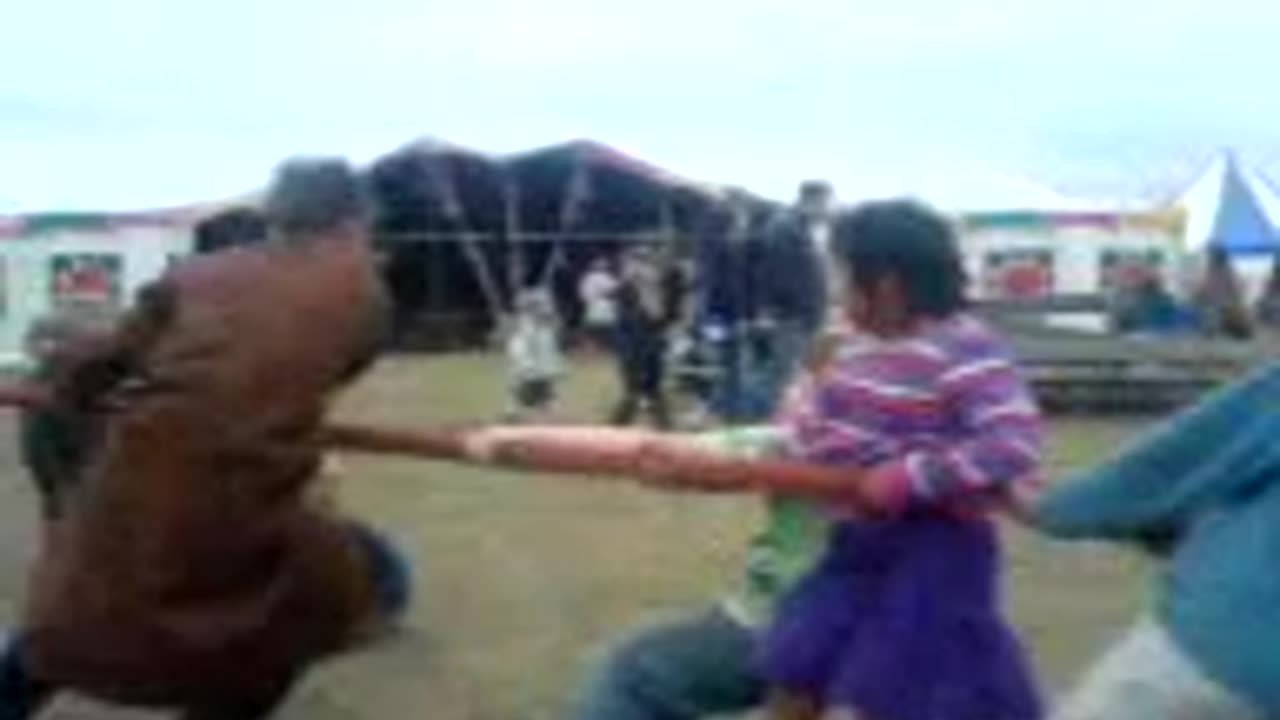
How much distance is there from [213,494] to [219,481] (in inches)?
1.2

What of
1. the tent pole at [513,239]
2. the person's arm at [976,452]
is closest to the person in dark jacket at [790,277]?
the person's arm at [976,452]

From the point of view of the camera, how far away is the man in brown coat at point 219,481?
6.71 metres

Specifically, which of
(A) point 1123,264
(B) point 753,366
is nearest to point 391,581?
(B) point 753,366

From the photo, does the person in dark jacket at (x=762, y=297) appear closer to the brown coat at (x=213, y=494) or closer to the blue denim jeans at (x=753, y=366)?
the blue denim jeans at (x=753, y=366)

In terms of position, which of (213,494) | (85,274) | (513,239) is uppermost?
(213,494)

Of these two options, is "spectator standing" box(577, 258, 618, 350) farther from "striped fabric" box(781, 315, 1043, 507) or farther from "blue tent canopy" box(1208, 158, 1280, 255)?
"striped fabric" box(781, 315, 1043, 507)

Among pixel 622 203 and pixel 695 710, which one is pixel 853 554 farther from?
pixel 622 203

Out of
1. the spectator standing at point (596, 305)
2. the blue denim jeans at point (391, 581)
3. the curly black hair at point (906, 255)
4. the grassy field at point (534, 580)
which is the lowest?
the spectator standing at point (596, 305)

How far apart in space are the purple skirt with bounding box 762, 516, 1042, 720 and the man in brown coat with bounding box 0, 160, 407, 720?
1391mm

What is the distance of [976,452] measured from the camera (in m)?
5.61

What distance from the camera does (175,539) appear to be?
22.0ft

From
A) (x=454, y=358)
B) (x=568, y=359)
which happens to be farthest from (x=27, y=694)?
(x=454, y=358)

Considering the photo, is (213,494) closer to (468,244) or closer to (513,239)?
(468,244)

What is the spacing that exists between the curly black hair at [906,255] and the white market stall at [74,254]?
1284 inches
